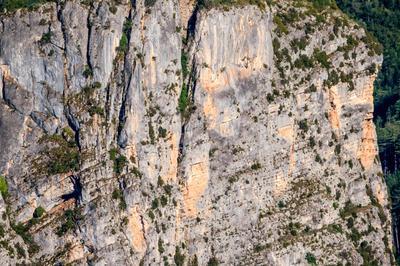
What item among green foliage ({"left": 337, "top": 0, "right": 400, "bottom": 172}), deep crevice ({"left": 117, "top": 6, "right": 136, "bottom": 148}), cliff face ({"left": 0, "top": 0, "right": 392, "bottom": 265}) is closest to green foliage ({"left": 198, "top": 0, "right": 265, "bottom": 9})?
cliff face ({"left": 0, "top": 0, "right": 392, "bottom": 265})

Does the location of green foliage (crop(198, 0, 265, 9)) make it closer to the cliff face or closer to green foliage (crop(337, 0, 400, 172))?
the cliff face

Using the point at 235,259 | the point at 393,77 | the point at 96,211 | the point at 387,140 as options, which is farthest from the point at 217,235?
the point at 393,77

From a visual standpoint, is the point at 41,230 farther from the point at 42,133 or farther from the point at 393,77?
the point at 393,77

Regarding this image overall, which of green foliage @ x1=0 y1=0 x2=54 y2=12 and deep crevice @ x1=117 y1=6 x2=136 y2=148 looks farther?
green foliage @ x1=0 y1=0 x2=54 y2=12

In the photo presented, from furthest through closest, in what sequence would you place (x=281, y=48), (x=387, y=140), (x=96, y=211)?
1. (x=387, y=140)
2. (x=281, y=48)
3. (x=96, y=211)

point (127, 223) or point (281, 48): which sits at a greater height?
point (281, 48)

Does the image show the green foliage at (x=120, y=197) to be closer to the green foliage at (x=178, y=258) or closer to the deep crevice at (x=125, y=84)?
the deep crevice at (x=125, y=84)

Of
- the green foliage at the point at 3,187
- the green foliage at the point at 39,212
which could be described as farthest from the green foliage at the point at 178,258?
the green foliage at the point at 3,187

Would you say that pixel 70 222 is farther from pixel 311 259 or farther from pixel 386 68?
pixel 386 68
